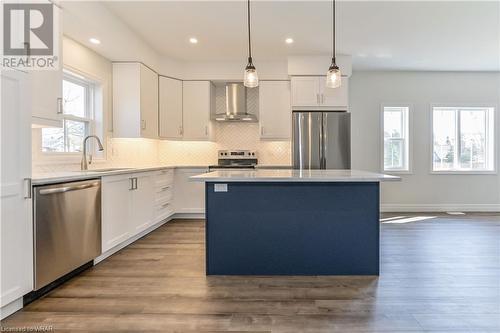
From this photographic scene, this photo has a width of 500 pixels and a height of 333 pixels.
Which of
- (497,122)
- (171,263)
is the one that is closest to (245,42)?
(171,263)

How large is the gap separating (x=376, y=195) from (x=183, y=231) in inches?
109

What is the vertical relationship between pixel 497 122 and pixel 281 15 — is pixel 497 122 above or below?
below

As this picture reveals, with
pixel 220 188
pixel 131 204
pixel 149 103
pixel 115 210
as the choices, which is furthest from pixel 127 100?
pixel 220 188

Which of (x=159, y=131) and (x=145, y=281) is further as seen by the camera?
(x=159, y=131)

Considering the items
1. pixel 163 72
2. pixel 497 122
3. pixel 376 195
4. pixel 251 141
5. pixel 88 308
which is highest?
pixel 163 72

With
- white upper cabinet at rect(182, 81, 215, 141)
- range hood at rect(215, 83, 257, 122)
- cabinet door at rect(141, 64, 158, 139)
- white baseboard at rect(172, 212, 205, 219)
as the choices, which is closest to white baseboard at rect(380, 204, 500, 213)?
range hood at rect(215, 83, 257, 122)

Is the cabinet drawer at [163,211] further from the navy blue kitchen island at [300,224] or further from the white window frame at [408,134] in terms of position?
the white window frame at [408,134]

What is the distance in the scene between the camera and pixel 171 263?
3.12 meters

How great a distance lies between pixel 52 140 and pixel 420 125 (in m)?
5.95

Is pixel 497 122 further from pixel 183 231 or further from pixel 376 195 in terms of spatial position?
pixel 183 231

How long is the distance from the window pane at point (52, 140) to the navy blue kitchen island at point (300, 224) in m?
1.88

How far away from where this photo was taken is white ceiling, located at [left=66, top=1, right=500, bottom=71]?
137 inches

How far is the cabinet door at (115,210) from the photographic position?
3.15 meters

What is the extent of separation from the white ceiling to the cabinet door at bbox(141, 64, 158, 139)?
457 millimetres
